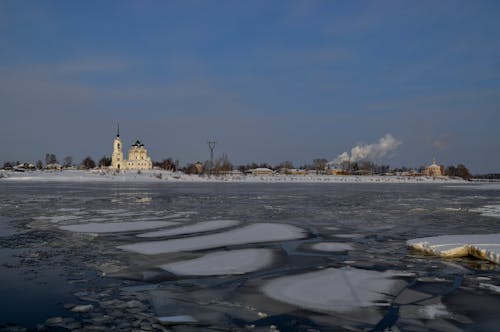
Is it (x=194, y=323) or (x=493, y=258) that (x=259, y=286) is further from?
(x=493, y=258)

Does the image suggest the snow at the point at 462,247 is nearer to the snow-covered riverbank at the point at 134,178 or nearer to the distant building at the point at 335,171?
the snow-covered riverbank at the point at 134,178

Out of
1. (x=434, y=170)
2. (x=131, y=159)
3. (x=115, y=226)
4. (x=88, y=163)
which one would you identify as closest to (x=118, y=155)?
(x=131, y=159)

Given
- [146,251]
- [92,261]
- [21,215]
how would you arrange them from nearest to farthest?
[92,261] < [146,251] < [21,215]

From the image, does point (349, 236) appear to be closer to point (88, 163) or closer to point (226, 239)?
point (226, 239)

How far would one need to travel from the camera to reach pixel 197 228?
42.3ft

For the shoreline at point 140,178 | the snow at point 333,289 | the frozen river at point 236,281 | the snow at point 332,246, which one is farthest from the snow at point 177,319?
the shoreline at point 140,178

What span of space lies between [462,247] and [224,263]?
511 centimetres

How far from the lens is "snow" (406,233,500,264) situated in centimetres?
859

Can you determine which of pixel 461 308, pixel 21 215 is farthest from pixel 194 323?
pixel 21 215

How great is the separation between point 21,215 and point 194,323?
13801mm

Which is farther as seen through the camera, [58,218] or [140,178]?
[140,178]

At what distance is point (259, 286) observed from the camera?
643 cm

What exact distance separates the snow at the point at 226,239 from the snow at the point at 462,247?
331cm

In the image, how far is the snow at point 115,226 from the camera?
12.4 m
